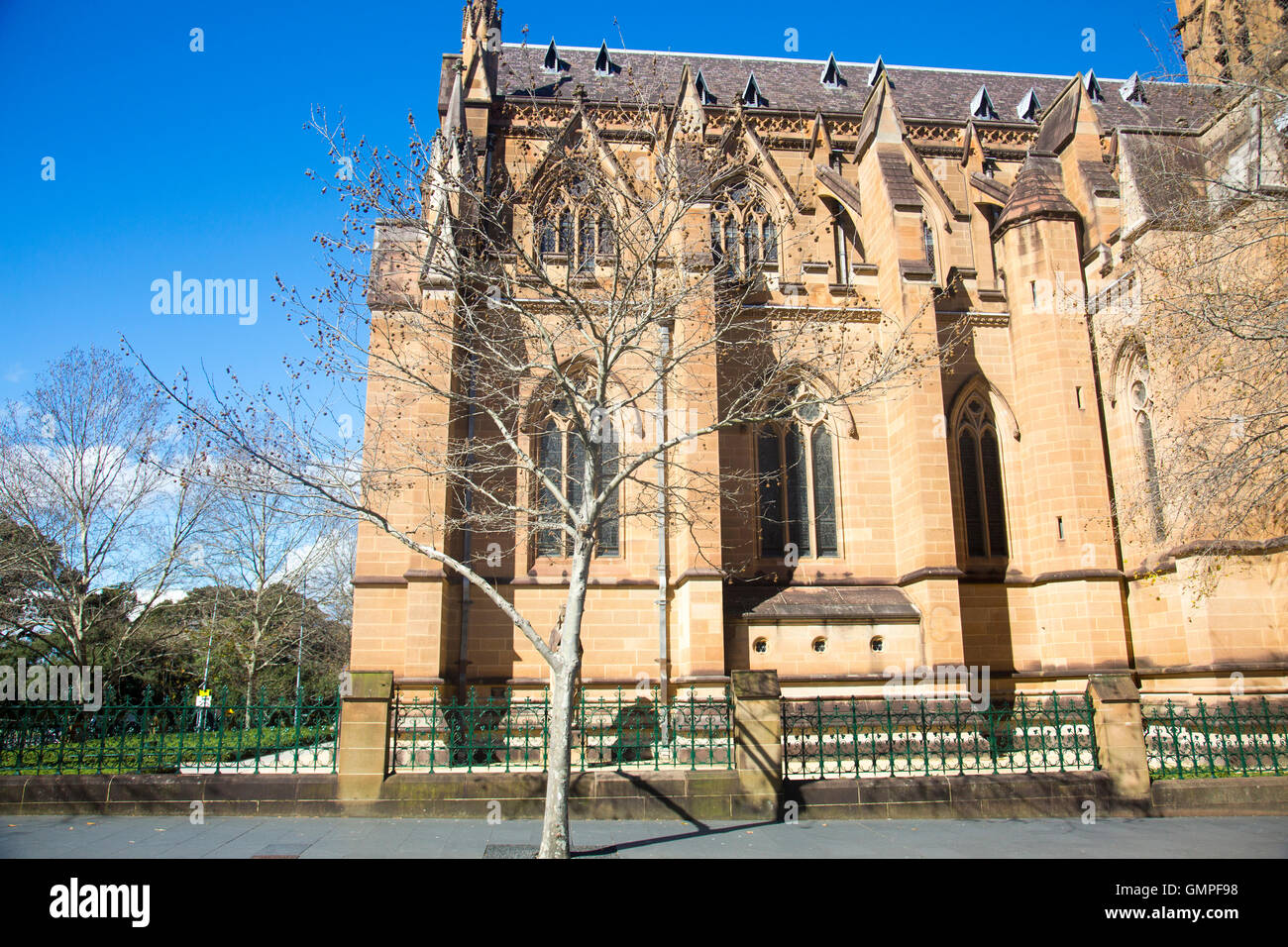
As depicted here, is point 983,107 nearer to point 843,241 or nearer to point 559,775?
point 843,241

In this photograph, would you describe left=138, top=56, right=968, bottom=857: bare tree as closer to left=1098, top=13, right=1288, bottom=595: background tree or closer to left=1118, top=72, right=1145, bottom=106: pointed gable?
left=1098, top=13, right=1288, bottom=595: background tree

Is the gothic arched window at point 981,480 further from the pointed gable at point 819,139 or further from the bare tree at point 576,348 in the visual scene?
the pointed gable at point 819,139

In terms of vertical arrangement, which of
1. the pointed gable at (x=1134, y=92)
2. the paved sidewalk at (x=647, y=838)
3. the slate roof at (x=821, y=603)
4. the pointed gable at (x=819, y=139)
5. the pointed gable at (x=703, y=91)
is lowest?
the paved sidewalk at (x=647, y=838)

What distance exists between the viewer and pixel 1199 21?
22703mm

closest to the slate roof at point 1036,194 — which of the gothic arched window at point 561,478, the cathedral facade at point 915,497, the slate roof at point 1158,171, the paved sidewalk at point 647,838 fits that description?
the cathedral facade at point 915,497

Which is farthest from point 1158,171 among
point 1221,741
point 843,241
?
point 1221,741

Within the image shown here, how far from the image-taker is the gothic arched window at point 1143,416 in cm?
1633

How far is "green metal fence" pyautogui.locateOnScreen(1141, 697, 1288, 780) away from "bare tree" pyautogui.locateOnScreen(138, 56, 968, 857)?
6727 millimetres

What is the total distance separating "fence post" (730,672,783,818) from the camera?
31.7 ft

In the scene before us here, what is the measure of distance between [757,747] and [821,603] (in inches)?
271

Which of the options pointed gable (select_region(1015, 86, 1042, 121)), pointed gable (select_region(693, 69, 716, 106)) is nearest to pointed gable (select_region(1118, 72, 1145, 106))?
pointed gable (select_region(1015, 86, 1042, 121))

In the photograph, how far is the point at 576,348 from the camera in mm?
16641

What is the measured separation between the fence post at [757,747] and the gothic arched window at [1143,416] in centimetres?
1085

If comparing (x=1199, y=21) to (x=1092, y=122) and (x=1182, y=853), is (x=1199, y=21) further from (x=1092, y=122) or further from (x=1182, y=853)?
(x=1182, y=853)
